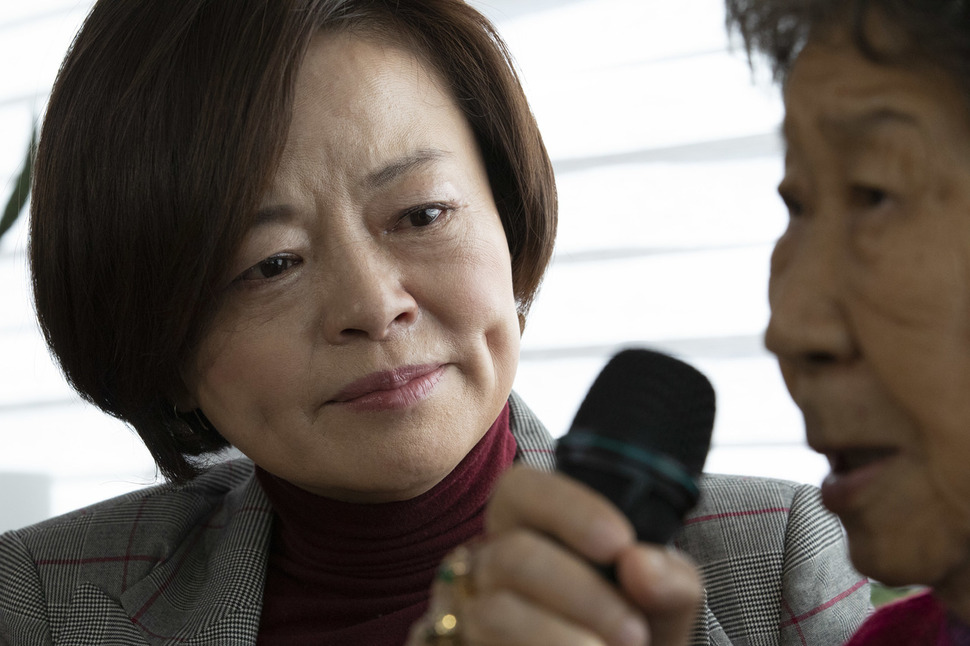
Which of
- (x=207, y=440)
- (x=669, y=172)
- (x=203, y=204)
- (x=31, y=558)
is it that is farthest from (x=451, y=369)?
(x=669, y=172)

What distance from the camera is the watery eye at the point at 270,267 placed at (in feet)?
3.91

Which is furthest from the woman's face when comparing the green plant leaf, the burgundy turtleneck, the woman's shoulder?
the green plant leaf

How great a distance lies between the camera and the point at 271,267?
1.20 metres

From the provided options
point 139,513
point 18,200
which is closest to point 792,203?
point 139,513

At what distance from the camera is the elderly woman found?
0.60 m

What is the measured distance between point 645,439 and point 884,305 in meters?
0.17

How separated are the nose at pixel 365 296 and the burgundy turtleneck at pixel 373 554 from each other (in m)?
0.29

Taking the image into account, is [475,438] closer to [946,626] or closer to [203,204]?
[203,204]

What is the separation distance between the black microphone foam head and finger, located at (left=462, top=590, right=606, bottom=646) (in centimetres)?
11

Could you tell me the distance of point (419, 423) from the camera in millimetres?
1169

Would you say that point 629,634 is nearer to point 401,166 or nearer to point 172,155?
point 401,166

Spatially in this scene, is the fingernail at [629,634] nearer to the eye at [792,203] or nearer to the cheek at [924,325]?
the cheek at [924,325]

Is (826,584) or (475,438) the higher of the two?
(475,438)

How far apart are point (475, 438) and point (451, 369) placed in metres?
0.10
